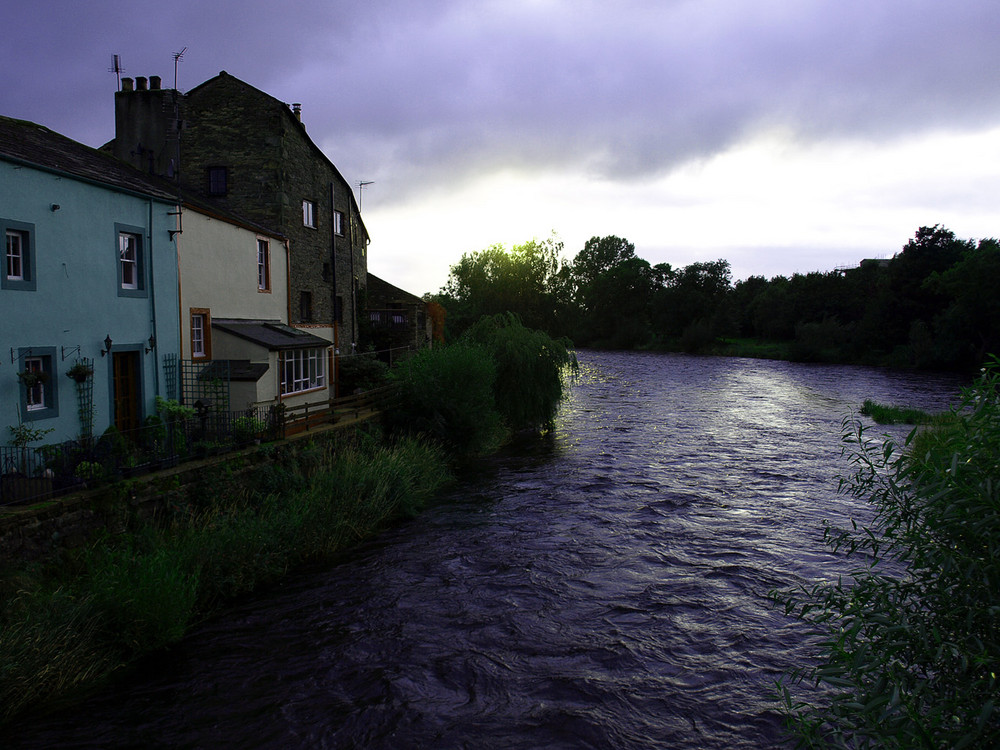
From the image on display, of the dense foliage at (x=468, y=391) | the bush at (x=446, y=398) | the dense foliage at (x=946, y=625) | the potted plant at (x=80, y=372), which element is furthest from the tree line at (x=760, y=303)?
the dense foliage at (x=946, y=625)

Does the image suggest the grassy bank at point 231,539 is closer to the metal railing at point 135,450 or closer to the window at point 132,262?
the metal railing at point 135,450

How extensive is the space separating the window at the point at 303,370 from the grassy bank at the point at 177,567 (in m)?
4.16

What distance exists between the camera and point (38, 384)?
42.3 feet

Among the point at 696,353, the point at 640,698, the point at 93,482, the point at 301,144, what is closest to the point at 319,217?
the point at 301,144

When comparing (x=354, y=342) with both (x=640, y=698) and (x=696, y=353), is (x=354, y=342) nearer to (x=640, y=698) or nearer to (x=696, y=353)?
(x=640, y=698)

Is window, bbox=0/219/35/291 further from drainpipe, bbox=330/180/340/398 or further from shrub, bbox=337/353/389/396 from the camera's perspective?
drainpipe, bbox=330/180/340/398

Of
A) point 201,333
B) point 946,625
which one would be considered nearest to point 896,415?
point 201,333

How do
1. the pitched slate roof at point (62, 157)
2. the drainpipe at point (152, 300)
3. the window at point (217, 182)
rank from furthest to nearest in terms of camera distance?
the window at point (217, 182), the drainpipe at point (152, 300), the pitched slate roof at point (62, 157)

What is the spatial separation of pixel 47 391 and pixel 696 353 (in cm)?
7743

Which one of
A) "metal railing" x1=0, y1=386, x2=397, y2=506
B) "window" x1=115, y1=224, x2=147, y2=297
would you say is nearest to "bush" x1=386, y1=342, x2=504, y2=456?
"metal railing" x1=0, y1=386, x2=397, y2=506

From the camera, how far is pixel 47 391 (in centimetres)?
1302

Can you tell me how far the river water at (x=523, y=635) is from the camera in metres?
8.07

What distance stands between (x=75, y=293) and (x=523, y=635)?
10796mm

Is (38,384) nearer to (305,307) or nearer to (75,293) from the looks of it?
(75,293)
